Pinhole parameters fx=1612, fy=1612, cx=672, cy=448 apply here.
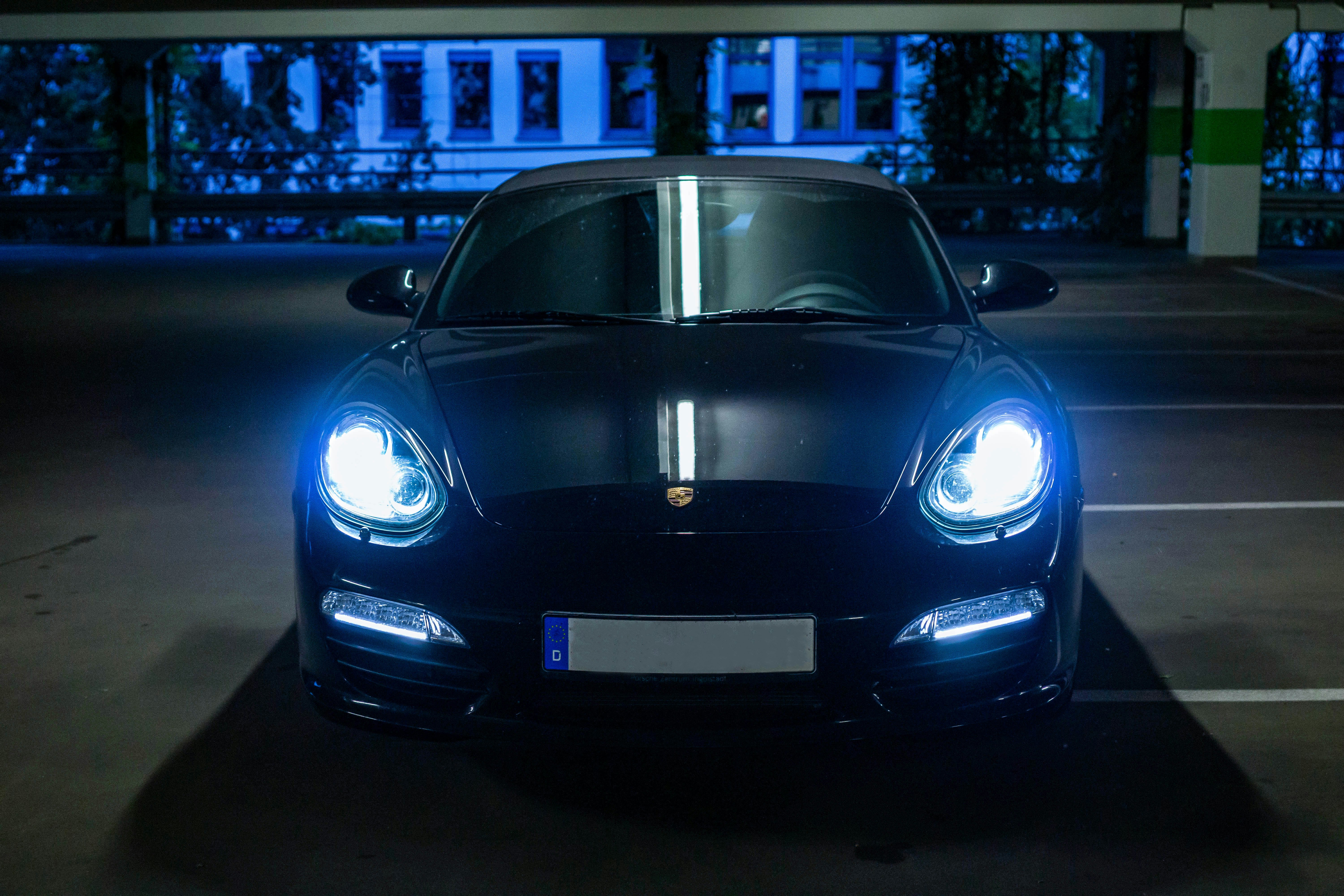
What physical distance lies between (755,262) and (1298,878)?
200cm

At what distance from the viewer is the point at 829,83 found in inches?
1366

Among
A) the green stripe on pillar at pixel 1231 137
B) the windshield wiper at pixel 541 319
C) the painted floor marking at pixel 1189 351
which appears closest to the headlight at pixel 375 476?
the windshield wiper at pixel 541 319

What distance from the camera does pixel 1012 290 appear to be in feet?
14.9

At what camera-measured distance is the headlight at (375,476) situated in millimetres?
3123

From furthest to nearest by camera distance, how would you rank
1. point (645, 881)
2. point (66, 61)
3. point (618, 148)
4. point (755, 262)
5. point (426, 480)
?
1. point (618, 148)
2. point (66, 61)
3. point (755, 262)
4. point (426, 480)
5. point (645, 881)

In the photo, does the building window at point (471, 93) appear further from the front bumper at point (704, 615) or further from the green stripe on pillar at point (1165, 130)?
the front bumper at point (704, 615)

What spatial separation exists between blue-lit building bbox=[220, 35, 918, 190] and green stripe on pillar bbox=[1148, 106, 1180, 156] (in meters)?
7.22

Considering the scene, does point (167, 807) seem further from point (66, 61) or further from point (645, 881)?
point (66, 61)

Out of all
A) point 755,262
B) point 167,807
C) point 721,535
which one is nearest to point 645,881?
point 721,535

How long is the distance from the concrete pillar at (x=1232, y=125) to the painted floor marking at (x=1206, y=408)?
1254 centimetres

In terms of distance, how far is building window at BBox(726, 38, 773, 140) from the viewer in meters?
34.3

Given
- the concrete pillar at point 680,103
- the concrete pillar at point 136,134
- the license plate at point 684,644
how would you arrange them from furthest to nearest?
the concrete pillar at point 136,134
the concrete pillar at point 680,103
the license plate at point 684,644

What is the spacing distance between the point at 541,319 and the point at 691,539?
119cm

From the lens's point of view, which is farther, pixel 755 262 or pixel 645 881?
pixel 755 262
